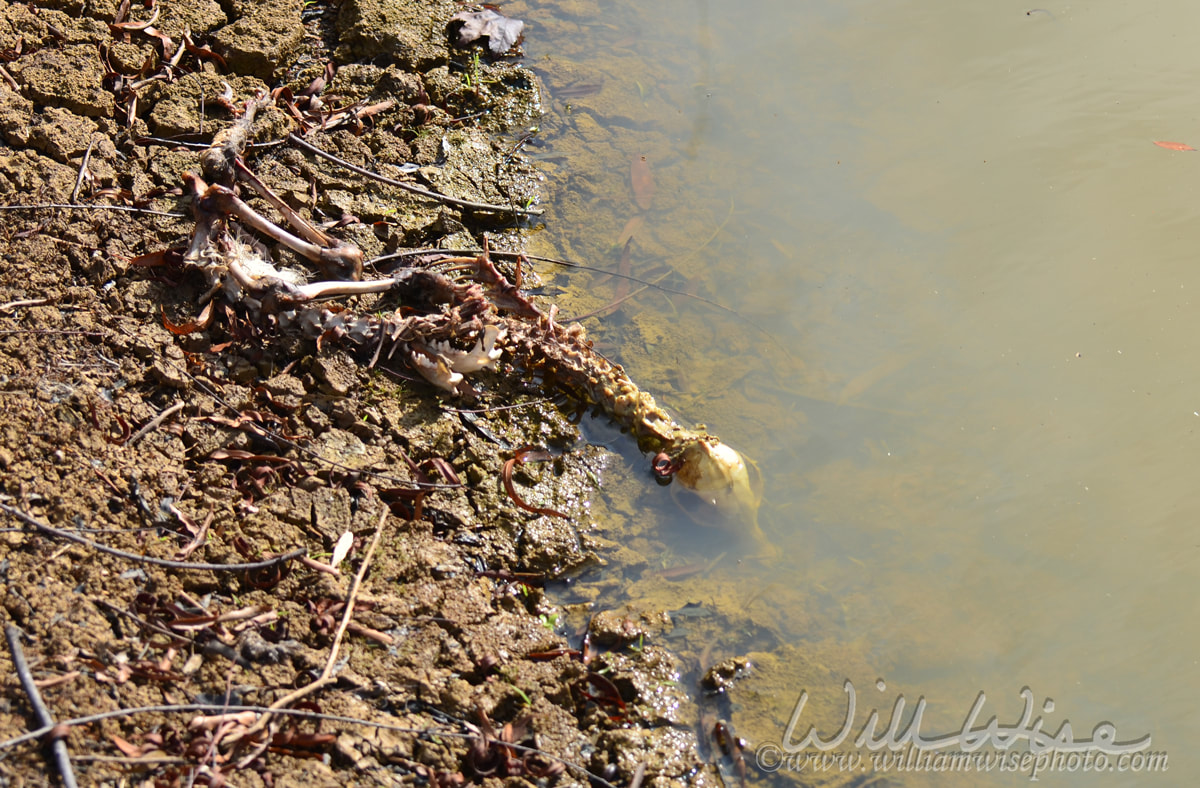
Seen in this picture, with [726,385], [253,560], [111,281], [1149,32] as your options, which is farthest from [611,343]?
[1149,32]

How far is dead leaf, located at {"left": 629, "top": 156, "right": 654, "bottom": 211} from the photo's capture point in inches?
159

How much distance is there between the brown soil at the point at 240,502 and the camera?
205 cm

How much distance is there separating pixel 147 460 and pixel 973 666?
2937 millimetres

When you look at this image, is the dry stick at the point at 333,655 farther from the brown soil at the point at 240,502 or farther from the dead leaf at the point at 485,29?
the dead leaf at the point at 485,29

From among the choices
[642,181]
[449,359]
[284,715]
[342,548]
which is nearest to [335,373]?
[449,359]

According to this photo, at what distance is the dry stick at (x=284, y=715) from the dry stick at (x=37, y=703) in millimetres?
31

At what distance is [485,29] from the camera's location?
4551 mm

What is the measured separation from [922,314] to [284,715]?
311 cm

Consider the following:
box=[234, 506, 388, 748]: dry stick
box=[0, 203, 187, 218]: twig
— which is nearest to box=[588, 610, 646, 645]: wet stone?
box=[234, 506, 388, 748]: dry stick

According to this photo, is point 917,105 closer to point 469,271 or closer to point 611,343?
point 611,343

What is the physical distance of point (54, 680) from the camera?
74.7 inches

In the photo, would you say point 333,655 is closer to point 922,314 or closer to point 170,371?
point 170,371

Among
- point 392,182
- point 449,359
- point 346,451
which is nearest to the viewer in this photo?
point 346,451

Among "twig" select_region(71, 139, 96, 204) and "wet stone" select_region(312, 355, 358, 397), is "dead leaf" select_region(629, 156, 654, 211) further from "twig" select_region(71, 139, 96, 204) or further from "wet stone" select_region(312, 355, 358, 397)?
"twig" select_region(71, 139, 96, 204)
